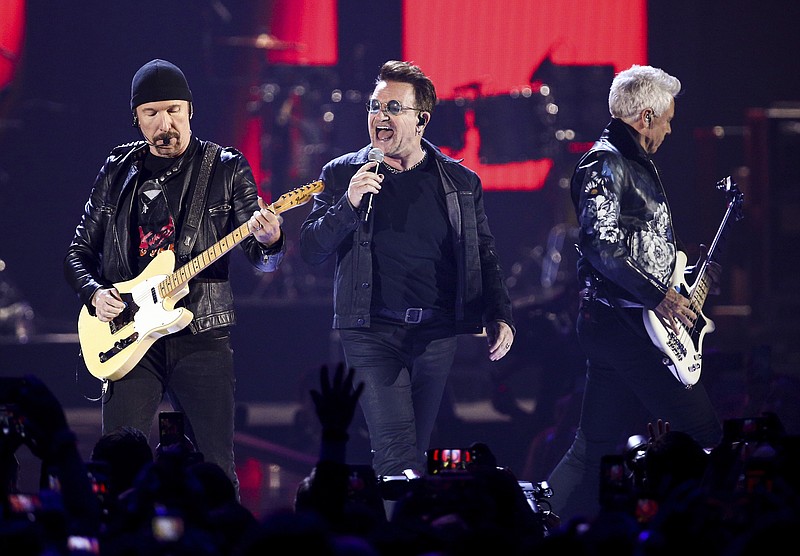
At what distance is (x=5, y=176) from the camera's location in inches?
437

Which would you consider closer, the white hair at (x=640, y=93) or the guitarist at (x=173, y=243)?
the guitarist at (x=173, y=243)

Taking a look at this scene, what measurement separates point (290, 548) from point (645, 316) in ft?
12.0

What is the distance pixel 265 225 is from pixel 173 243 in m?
0.45

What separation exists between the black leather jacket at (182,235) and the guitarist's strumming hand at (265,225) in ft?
0.24

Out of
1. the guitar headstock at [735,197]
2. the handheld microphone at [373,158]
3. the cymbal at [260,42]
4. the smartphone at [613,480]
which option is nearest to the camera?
the smartphone at [613,480]

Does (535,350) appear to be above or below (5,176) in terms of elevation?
below

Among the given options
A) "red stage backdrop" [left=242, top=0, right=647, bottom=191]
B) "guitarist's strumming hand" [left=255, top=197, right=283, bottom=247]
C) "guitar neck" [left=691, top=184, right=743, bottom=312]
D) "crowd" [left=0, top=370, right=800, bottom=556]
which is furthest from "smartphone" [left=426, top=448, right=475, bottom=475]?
"red stage backdrop" [left=242, top=0, right=647, bottom=191]

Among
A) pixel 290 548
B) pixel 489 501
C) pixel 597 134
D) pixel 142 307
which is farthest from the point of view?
pixel 597 134

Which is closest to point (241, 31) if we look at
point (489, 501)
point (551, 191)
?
point (551, 191)

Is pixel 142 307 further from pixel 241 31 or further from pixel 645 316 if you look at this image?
pixel 241 31

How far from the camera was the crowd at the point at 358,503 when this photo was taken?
241cm

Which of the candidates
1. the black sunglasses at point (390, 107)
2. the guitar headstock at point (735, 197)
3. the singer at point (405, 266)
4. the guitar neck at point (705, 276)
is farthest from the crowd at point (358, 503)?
the guitar headstock at point (735, 197)

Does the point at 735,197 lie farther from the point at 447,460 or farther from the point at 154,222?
the point at 154,222

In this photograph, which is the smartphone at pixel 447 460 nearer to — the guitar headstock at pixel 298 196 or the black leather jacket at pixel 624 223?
the guitar headstock at pixel 298 196
